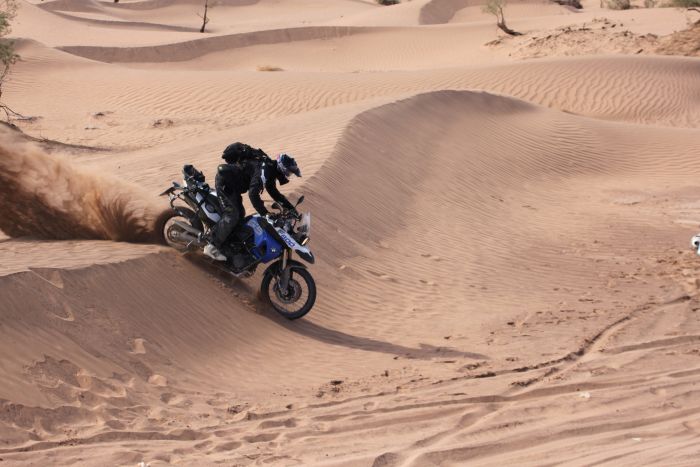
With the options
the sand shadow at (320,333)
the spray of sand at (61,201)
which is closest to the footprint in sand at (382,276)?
the sand shadow at (320,333)

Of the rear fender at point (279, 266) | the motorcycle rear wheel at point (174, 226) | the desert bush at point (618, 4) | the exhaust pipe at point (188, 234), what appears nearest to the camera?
the rear fender at point (279, 266)

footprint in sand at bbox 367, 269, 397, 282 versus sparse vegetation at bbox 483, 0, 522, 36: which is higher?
sparse vegetation at bbox 483, 0, 522, 36

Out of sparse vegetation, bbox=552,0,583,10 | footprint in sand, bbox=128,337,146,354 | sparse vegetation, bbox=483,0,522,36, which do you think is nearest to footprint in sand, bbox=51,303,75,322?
footprint in sand, bbox=128,337,146,354

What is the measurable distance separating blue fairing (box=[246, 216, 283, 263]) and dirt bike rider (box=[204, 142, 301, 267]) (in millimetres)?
146

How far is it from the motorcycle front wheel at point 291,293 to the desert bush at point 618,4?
47.2 meters

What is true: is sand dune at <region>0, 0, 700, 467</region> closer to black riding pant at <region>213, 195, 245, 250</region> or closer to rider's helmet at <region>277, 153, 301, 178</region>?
black riding pant at <region>213, 195, 245, 250</region>

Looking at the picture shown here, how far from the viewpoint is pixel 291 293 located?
8.24m

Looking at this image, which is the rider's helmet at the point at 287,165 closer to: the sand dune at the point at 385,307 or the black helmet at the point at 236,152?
the black helmet at the point at 236,152

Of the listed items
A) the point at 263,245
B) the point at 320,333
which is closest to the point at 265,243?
the point at 263,245

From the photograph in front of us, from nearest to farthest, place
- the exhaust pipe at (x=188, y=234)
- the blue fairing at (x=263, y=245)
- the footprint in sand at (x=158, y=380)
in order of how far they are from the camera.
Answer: the footprint in sand at (x=158, y=380), the blue fairing at (x=263, y=245), the exhaust pipe at (x=188, y=234)

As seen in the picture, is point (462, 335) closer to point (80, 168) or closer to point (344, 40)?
point (80, 168)

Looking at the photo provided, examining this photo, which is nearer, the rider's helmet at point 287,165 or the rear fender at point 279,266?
the rider's helmet at point 287,165

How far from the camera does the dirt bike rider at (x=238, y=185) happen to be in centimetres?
788

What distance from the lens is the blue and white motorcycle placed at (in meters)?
7.94
